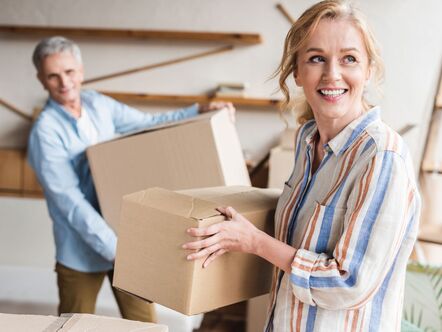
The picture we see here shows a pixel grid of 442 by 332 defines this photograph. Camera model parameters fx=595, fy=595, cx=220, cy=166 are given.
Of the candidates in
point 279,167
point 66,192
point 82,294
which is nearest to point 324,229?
point 66,192

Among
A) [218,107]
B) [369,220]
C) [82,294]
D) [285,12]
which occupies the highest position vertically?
[285,12]

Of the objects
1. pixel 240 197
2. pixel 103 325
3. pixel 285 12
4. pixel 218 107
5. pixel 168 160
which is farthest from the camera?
pixel 285 12

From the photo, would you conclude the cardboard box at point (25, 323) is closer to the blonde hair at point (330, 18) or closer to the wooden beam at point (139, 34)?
the blonde hair at point (330, 18)

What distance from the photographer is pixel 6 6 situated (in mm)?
3418

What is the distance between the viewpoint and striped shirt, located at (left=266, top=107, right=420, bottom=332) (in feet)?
3.24

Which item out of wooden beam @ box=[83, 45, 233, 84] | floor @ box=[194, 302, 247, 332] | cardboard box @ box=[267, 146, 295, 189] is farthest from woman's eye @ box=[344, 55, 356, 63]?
floor @ box=[194, 302, 247, 332]

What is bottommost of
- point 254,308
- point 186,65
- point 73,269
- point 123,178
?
point 254,308

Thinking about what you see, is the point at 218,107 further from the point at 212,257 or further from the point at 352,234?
the point at 352,234

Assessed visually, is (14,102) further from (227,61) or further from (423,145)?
(423,145)

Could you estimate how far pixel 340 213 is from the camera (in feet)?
3.44

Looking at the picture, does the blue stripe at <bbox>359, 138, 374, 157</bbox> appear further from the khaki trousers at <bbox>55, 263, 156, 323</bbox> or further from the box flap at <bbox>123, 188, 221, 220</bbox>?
the khaki trousers at <bbox>55, 263, 156, 323</bbox>

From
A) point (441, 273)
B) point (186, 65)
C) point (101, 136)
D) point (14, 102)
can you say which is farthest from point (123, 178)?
point (14, 102)

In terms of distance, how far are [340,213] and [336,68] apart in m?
0.26

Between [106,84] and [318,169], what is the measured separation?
2483mm
